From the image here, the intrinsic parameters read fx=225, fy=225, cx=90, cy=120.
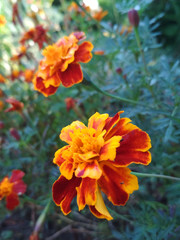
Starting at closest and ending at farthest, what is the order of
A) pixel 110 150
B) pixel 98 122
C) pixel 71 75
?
pixel 110 150
pixel 98 122
pixel 71 75

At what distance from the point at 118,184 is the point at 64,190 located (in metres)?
0.15

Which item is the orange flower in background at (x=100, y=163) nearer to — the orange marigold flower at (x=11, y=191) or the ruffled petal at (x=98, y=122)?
the ruffled petal at (x=98, y=122)

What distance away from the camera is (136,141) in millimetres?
558

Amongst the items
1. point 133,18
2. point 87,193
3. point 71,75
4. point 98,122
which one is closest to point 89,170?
point 87,193

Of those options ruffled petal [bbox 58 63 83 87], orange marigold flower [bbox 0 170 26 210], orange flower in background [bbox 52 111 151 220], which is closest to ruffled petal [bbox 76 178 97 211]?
orange flower in background [bbox 52 111 151 220]

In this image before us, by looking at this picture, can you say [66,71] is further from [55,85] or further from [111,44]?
[111,44]

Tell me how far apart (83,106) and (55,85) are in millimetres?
883

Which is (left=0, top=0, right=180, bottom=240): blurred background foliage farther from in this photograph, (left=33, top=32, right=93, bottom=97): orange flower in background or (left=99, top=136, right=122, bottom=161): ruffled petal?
(left=99, top=136, right=122, bottom=161): ruffled petal

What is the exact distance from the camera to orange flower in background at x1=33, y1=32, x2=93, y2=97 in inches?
33.4

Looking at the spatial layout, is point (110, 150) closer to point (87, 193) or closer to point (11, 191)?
point (87, 193)

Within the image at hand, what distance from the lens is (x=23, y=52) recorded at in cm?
197

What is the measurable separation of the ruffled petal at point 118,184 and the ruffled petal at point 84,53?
1.52ft

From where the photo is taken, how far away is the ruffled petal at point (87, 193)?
501mm

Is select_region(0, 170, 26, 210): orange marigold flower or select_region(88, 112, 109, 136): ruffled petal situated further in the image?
select_region(0, 170, 26, 210): orange marigold flower
